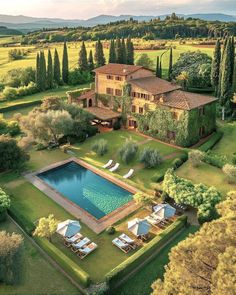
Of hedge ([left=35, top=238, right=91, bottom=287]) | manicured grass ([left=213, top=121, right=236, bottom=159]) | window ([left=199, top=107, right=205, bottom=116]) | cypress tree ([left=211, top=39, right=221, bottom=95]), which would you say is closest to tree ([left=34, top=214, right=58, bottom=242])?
hedge ([left=35, top=238, right=91, bottom=287])

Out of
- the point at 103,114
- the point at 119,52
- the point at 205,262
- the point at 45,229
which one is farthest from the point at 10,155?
the point at 119,52

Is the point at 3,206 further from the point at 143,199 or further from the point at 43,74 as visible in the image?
the point at 43,74

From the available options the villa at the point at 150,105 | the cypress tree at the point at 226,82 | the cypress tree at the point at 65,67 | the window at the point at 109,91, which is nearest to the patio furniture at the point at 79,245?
the villa at the point at 150,105

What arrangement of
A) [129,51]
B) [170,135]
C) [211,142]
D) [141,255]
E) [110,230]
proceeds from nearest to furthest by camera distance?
[141,255]
[110,230]
[211,142]
[170,135]
[129,51]

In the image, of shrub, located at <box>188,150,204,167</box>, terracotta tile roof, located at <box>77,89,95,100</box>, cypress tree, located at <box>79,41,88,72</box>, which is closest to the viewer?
shrub, located at <box>188,150,204,167</box>

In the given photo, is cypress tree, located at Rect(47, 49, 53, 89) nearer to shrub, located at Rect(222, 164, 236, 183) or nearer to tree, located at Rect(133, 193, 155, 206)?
shrub, located at Rect(222, 164, 236, 183)

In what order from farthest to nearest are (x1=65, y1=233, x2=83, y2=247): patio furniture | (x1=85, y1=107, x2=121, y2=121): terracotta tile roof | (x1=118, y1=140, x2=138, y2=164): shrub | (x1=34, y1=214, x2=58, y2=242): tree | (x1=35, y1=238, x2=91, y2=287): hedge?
(x1=85, y1=107, x2=121, y2=121): terracotta tile roof, (x1=118, y1=140, x2=138, y2=164): shrub, (x1=65, y1=233, x2=83, y2=247): patio furniture, (x1=34, y1=214, x2=58, y2=242): tree, (x1=35, y1=238, x2=91, y2=287): hedge
